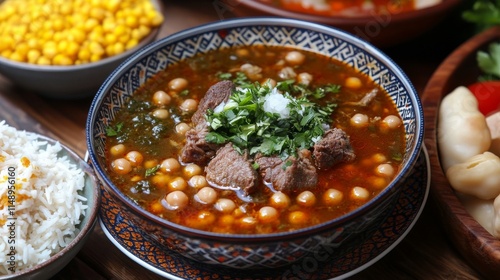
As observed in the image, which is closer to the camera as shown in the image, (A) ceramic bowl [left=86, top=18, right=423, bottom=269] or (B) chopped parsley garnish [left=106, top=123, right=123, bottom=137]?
(A) ceramic bowl [left=86, top=18, right=423, bottom=269]

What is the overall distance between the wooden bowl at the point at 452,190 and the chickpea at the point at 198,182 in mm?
1226

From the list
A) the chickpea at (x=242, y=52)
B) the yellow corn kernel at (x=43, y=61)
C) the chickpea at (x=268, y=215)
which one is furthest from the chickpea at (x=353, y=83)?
the yellow corn kernel at (x=43, y=61)

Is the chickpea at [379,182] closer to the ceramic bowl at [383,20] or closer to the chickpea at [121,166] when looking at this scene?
the chickpea at [121,166]

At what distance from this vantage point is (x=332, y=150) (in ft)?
10.5

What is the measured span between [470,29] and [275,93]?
2.24 metres

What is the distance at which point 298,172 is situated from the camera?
123 inches

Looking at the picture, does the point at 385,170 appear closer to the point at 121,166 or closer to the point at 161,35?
the point at 121,166

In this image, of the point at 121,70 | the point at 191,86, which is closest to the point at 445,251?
the point at 191,86

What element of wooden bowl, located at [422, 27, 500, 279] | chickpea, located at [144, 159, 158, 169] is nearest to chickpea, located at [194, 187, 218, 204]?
chickpea, located at [144, 159, 158, 169]

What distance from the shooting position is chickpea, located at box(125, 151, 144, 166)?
3.35m

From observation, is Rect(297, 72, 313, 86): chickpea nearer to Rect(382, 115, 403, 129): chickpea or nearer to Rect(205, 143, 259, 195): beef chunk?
Rect(382, 115, 403, 129): chickpea

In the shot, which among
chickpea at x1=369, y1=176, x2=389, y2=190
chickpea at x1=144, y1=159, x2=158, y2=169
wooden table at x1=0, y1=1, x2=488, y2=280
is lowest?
wooden table at x1=0, y1=1, x2=488, y2=280

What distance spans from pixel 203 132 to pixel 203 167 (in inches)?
7.3

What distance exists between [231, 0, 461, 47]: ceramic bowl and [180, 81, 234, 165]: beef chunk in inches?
42.9
